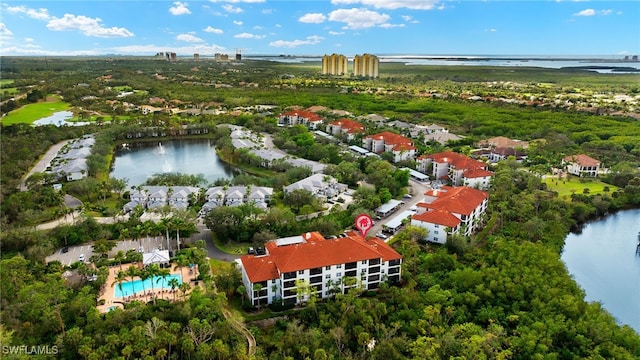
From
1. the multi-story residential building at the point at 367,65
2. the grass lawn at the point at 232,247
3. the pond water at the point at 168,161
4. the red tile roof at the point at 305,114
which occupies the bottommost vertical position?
the grass lawn at the point at 232,247

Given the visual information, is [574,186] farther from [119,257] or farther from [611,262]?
[119,257]

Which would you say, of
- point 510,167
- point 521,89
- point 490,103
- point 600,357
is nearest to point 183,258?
point 600,357

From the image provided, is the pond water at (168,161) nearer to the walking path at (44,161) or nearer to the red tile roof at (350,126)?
the walking path at (44,161)

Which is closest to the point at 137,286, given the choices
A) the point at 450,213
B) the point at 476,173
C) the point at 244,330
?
the point at 244,330

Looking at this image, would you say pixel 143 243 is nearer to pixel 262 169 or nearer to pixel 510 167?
pixel 262 169

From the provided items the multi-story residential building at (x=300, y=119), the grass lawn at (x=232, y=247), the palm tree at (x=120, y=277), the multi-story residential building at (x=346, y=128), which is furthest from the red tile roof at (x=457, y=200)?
the multi-story residential building at (x=300, y=119)

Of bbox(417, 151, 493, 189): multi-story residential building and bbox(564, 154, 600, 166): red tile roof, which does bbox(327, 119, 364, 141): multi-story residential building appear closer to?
bbox(417, 151, 493, 189): multi-story residential building
